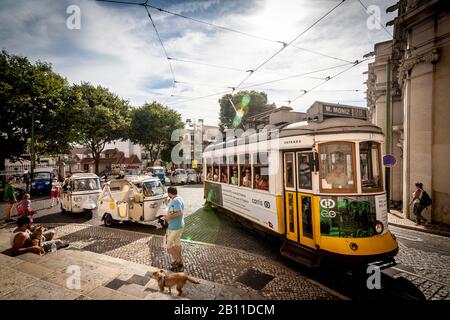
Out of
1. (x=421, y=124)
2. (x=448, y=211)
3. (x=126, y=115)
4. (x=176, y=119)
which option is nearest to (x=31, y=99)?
(x=126, y=115)

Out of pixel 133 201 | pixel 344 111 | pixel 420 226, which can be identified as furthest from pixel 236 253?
pixel 420 226

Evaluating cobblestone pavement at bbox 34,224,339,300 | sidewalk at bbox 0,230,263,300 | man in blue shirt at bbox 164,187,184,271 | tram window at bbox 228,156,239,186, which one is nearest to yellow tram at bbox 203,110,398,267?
cobblestone pavement at bbox 34,224,339,300

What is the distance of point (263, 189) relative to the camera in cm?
706

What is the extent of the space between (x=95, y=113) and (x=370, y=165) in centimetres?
2898

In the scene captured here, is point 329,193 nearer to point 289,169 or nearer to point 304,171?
point 304,171

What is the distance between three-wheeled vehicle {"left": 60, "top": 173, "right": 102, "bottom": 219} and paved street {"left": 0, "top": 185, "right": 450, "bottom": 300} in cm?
92

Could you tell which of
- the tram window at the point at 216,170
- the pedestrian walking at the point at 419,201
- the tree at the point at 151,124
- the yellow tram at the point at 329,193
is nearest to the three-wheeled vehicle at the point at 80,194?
the tram window at the point at 216,170

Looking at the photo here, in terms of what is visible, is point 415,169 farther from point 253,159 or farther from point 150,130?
point 150,130

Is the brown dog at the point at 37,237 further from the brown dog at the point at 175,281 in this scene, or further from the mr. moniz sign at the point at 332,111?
the mr. moniz sign at the point at 332,111

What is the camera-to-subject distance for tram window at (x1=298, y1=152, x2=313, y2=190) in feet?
18.3

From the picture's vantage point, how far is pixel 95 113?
27.3 meters

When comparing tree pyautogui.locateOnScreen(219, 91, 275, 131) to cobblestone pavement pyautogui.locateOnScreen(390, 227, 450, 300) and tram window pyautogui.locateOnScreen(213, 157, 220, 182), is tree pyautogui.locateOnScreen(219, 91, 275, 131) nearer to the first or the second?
tram window pyautogui.locateOnScreen(213, 157, 220, 182)

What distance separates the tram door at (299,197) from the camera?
5.57 metres

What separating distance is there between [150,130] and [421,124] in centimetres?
3382
